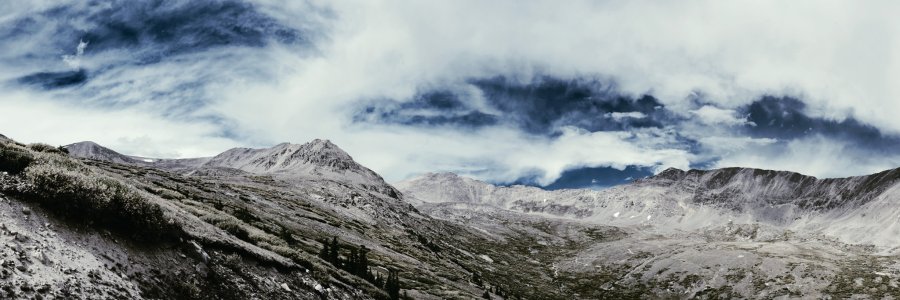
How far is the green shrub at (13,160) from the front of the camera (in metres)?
19.2

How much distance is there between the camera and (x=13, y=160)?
19.7 meters

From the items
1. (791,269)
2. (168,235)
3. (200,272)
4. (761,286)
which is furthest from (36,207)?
(791,269)

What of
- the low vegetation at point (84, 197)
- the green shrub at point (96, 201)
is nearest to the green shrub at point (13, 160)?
the low vegetation at point (84, 197)

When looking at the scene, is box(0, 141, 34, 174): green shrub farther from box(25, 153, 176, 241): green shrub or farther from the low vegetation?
box(25, 153, 176, 241): green shrub

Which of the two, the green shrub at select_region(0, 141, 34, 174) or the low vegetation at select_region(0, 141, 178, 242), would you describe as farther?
the green shrub at select_region(0, 141, 34, 174)

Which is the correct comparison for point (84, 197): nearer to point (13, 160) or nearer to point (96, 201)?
point (96, 201)

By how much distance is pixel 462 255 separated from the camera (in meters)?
192

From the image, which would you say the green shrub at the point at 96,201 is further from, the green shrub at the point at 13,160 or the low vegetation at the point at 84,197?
the green shrub at the point at 13,160

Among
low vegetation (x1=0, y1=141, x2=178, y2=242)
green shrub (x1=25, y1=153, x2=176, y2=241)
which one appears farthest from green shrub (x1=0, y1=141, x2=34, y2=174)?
green shrub (x1=25, y1=153, x2=176, y2=241)

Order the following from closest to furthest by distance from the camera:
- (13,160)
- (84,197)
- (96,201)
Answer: (84,197)
(96,201)
(13,160)

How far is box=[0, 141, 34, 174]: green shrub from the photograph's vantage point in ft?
63.2

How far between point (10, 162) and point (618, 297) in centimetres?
18763

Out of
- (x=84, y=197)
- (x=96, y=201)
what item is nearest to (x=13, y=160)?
(x=84, y=197)

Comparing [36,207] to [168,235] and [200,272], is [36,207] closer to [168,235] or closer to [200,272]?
[168,235]
